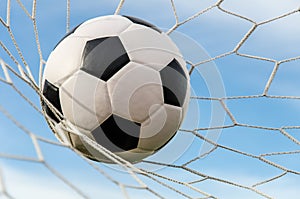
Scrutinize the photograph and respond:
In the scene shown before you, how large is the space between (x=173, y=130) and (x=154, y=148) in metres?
0.12

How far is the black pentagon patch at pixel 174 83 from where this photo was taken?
7.77 ft

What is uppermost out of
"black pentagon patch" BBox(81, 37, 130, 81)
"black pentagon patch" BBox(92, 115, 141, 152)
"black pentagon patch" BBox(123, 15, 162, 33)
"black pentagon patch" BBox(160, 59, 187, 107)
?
"black pentagon patch" BBox(123, 15, 162, 33)

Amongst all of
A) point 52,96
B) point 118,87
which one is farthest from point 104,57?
point 52,96

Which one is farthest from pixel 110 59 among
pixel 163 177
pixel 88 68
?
pixel 163 177

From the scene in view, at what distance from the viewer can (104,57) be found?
7.59ft

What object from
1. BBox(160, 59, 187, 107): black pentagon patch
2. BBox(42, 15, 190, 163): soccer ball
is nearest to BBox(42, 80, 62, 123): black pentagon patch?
BBox(42, 15, 190, 163): soccer ball

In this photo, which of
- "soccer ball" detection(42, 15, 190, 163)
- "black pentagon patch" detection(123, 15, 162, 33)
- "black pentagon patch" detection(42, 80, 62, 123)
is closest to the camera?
"soccer ball" detection(42, 15, 190, 163)

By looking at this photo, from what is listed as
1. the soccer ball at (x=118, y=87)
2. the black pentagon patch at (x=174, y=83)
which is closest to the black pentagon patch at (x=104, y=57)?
the soccer ball at (x=118, y=87)

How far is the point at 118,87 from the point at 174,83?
28 cm

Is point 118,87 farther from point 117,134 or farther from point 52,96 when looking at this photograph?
point 52,96

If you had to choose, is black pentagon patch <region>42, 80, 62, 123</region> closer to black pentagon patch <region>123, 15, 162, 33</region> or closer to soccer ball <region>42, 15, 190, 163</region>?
soccer ball <region>42, 15, 190, 163</region>

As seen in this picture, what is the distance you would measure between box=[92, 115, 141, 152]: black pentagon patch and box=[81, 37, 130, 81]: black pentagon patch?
0.19 metres

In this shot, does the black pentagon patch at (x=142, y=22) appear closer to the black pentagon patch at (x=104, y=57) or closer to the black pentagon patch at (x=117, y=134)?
the black pentagon patch at (x=104, y=57)

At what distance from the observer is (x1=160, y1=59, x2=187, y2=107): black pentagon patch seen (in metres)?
2.37
